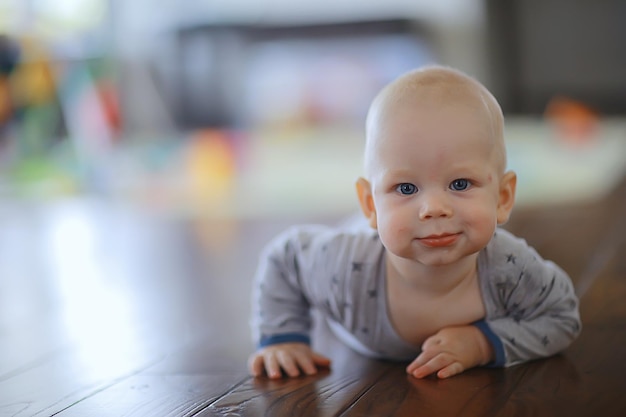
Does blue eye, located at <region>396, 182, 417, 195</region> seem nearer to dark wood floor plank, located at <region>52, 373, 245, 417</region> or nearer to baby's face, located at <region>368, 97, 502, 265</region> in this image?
baby's face, located at <region>368, 97, 502, 265</region>

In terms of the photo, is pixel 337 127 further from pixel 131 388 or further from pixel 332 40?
pixel 131 388

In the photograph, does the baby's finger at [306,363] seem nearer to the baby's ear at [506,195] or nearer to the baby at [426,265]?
the baby at [426,265]

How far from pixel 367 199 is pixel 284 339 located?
20cm

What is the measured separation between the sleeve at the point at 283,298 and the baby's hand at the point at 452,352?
0.53 feet

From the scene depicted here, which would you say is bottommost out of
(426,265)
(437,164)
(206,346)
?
(206,346)

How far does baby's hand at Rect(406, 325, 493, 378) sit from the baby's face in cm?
10

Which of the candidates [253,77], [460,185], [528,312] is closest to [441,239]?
[460,185]

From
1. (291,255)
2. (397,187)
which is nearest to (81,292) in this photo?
(291,255)

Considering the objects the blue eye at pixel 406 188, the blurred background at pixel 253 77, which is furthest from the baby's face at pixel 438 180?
the blurred background at pixel 253 77

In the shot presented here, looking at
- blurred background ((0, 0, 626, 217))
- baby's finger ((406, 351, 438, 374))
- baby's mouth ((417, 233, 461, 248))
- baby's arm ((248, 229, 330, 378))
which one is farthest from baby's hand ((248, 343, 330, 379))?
blurred background ((0, 0, 626, 217))

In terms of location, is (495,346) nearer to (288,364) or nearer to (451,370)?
(451,370)

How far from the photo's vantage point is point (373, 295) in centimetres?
105

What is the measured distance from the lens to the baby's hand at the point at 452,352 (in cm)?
98

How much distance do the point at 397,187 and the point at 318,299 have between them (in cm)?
Answer: 22
